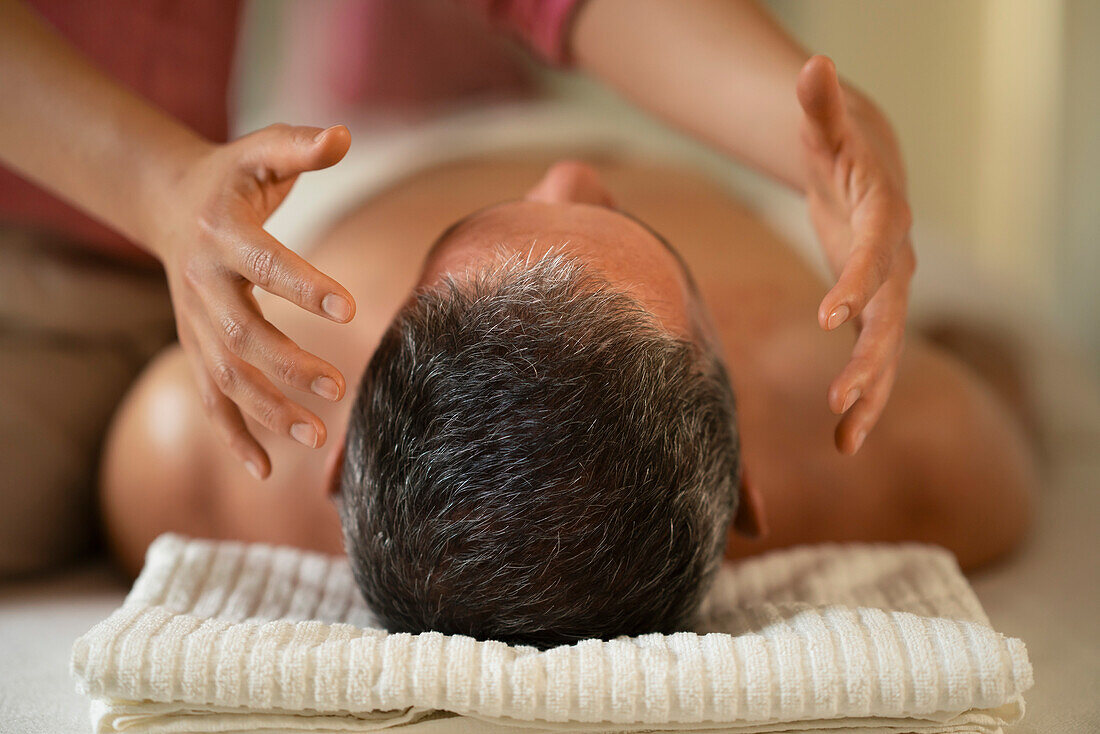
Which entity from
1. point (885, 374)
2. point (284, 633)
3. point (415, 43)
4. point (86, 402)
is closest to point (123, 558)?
point (86, 402)

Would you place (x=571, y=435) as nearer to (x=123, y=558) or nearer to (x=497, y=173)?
(x=123, y=558)

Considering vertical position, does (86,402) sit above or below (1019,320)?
above

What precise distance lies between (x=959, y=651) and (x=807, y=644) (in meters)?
0.07

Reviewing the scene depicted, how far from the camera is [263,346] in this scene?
41 cm

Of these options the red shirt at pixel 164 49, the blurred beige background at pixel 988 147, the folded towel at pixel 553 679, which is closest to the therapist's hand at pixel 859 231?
the folded towel at pixel 553 679

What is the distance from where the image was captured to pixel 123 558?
0.71 metres

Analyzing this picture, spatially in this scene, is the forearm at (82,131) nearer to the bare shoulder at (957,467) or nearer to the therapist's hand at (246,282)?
the therapist's hand at (246,282)

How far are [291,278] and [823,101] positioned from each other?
0.95ft

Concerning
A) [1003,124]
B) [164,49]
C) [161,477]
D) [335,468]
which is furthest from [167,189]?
[1003,124]

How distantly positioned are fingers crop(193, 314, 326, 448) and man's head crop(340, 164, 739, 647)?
37 mm

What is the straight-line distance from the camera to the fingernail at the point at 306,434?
1.38 ft

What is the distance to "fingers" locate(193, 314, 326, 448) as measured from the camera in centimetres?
42

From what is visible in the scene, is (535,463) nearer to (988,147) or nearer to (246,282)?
(246,282)

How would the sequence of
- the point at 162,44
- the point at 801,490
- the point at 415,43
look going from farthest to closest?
1. the point at 415,43
2. the point at 162,44
3. the point at 801,490
